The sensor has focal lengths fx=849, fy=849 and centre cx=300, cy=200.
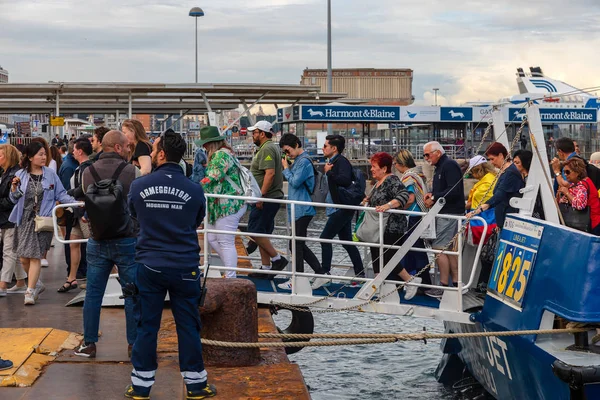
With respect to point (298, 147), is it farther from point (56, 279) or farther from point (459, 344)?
point (56, 279)

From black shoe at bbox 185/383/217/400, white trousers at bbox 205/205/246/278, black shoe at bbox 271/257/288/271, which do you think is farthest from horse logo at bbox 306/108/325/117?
black shoe at bbox 185/383/217/400

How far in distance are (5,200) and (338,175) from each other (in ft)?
11.7

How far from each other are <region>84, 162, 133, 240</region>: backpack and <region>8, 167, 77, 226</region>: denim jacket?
98.6 inches

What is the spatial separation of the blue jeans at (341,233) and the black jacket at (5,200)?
11.1 feet

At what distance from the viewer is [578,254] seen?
606cm

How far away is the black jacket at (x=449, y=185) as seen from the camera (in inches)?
347

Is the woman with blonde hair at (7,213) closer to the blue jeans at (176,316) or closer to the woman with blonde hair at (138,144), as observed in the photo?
the woman with blonde hair at (138,144)

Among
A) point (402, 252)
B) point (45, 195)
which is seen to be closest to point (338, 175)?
point (402, 252)

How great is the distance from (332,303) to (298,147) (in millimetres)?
2105

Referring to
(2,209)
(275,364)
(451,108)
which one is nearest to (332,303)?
(275,364)

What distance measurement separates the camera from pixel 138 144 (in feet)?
26.3

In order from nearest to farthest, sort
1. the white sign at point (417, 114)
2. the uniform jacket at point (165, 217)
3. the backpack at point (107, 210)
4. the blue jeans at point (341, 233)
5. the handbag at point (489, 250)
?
the uniform jacket at point (165, 217) → the backpack at point (107, 210) → the handbag at point (489, 250) → the blue jeans at point (341, 233) → the white sign at point (417, 114)

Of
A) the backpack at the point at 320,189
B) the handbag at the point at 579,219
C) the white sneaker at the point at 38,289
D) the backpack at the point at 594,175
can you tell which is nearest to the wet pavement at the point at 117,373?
the white sneaker at the point at 38,289

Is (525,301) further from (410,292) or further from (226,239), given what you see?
(226,239)
